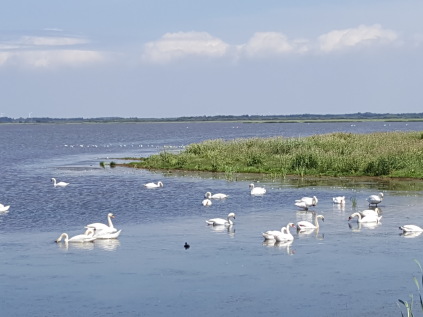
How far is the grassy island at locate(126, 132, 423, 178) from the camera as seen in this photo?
47.5 meters

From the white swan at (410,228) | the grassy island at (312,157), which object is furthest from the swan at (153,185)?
the white swan at (410,228)

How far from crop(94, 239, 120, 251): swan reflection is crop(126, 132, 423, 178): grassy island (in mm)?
23666

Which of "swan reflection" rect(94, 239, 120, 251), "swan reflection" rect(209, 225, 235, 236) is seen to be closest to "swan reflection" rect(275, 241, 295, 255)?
"swan reflection" rect(209, 225, 235, 236)

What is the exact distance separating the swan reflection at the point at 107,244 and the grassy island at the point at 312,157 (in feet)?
77.6

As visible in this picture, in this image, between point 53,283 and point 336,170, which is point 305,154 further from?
point 53,283

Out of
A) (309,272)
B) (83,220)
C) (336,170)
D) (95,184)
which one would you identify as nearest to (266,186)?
(336,170)

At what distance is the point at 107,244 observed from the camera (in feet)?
83.3

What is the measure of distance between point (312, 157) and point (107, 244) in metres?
27.1

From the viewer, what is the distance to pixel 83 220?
31.4 m

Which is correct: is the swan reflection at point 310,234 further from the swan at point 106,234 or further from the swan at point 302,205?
the swan at point 106,234

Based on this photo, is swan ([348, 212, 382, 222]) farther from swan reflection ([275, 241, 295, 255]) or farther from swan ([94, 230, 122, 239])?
swan ([94, 230, 122, 239])

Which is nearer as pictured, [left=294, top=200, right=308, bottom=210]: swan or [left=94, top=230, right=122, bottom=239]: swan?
[left=94, top=230, right=122, bottom=239]: swan

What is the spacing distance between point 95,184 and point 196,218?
55.7ft

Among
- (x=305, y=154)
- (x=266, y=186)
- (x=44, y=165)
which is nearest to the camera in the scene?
(x=266, y=186)
